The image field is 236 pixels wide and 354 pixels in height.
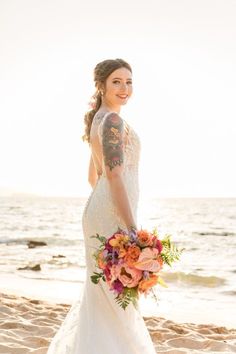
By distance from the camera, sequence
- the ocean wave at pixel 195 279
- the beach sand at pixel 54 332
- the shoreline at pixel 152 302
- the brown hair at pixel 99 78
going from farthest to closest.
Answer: the ocean wave at pixel 195 279 < the shoreline at pixel 152 302 < the beach sand at pixel 54 332 < the brown hair at pixel 99 78

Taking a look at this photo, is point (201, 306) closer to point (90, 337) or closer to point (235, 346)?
point (235, 346)

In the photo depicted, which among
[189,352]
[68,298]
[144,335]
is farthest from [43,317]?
[144,335]

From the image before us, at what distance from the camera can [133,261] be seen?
294 centimetres

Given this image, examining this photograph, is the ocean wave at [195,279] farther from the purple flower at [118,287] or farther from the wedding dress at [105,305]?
the purple flower at [118,287]

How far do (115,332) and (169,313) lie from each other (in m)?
4.98

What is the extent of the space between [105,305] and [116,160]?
3.31 ft

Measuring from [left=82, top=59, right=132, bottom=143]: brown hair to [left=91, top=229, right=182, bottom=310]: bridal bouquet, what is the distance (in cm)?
106

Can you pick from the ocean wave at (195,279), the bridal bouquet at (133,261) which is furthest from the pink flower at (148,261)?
the ocean wave at (195,279)

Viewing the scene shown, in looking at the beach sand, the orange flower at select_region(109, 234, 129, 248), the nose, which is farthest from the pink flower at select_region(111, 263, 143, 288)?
the beach sand

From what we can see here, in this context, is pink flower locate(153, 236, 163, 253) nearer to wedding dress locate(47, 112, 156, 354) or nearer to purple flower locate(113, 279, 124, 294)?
purple flower locate(113, 279, 124, 294)

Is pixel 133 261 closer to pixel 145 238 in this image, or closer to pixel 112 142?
pixel 145 238

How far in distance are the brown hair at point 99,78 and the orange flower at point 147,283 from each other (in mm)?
1263

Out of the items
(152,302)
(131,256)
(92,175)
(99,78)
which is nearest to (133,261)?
(131,256)

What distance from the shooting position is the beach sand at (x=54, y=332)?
5.43m
